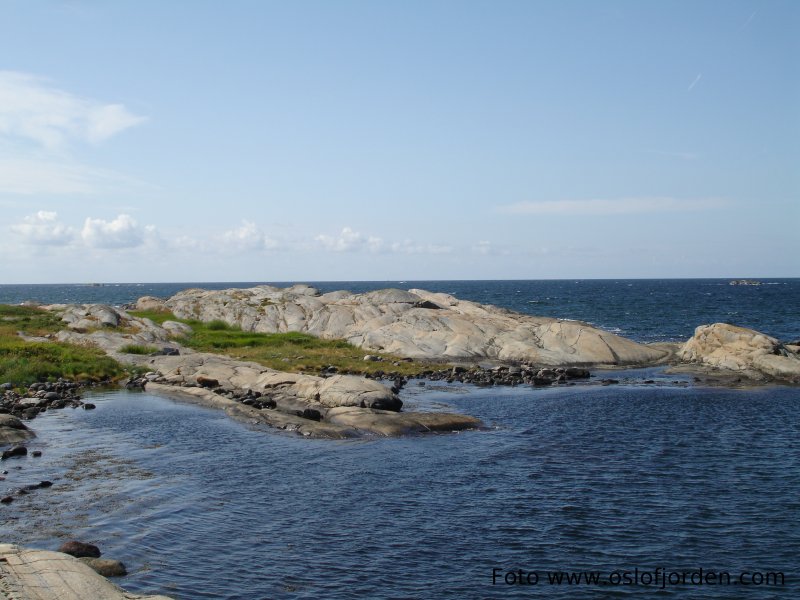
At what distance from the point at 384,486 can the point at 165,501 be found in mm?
8369

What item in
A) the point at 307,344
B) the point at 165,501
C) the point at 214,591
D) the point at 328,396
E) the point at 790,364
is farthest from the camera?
the point at 307,344

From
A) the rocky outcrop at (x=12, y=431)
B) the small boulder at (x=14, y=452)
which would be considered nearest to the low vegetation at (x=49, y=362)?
the rocky outcrop at (x=12, y=431)

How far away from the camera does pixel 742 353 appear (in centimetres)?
5931

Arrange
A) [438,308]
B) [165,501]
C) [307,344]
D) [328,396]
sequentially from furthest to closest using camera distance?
1. [438,308]
2. [307,344]
3. [328,396]
4. [165,501]

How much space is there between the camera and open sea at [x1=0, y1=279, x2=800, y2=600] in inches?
740

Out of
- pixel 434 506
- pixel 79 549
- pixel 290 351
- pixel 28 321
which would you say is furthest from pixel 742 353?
pixel 28 321

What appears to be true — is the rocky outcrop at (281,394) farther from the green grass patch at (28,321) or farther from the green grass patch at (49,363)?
the green grass patch at (28,321)

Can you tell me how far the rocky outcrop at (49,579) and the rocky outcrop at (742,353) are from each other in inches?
2102

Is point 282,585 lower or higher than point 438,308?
lower

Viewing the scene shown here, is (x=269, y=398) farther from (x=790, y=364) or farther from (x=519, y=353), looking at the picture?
(x=790, y=364)

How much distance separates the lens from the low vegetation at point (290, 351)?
6088 centimetres

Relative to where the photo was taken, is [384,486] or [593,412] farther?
[593,412]

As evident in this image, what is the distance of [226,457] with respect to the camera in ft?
103

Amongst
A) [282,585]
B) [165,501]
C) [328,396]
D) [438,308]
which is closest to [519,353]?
[438,308]
